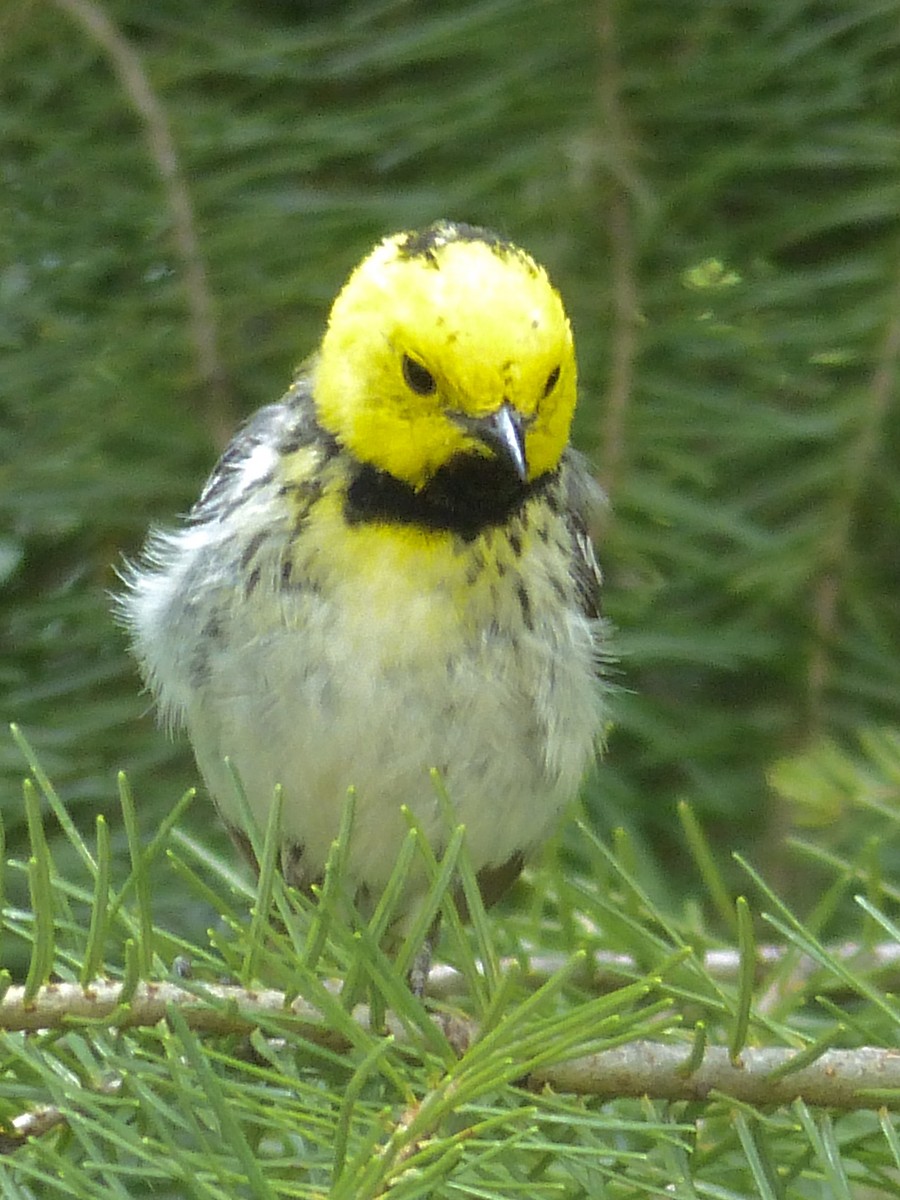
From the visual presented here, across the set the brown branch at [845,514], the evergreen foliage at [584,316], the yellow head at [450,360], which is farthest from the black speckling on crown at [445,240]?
the brown branch at [845,514]

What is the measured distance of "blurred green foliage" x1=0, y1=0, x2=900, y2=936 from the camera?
1.60 m

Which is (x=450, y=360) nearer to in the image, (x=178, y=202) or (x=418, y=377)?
(x=418, y=377)

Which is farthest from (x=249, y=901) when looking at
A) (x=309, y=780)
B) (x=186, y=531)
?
(x=186, y=531)

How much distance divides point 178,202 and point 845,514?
29.4 inches

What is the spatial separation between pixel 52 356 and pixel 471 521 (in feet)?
1.53

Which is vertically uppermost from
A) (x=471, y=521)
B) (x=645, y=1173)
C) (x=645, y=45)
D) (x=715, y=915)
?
(x=645, y=45)

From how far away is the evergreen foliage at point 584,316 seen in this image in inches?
62.8

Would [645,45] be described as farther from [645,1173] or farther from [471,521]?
[645,1173]

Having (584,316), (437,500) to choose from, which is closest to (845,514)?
(584,316)

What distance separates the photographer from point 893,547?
169 centimetres

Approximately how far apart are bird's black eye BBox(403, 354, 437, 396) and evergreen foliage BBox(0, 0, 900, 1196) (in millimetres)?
256

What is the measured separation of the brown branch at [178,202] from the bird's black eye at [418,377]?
0.26 meters

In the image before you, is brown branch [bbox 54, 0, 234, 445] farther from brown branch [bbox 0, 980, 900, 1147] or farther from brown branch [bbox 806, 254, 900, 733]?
brown branch [bbox 0, 980, 900, 1147]

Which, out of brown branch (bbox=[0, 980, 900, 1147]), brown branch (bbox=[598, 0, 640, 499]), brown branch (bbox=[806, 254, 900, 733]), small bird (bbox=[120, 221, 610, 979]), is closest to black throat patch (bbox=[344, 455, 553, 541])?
small bird (bbox=[120, 221, 610, 979])
